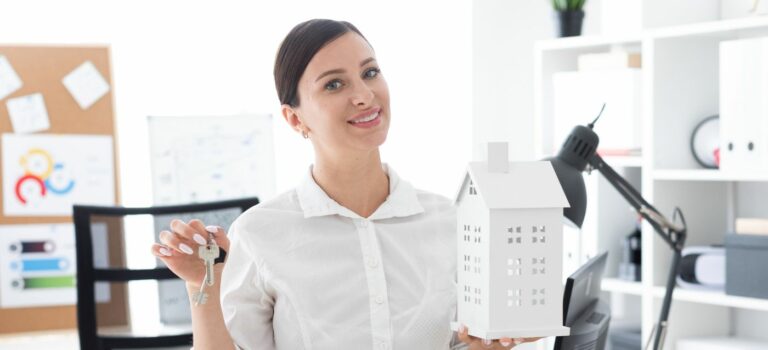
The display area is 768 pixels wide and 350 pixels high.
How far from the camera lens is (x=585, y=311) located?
5.32 feet

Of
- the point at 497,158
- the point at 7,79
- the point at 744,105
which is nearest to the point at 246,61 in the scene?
the point at 7,79

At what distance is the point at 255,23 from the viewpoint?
13.4ft

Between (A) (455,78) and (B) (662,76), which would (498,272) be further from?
(A) (455,78)

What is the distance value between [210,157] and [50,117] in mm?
621

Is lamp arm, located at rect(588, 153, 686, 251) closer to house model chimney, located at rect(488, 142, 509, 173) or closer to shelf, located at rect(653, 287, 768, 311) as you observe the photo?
house model chimney, located at rect(488, 142, 509, 173)

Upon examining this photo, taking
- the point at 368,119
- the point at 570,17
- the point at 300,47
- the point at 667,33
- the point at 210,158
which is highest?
the point at 570,17

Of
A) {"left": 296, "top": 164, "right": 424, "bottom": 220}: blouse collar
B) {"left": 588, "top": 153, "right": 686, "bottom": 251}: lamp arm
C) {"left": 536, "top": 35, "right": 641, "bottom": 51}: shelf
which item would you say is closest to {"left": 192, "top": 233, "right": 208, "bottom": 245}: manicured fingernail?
{"left": 296, "top": 164, "right": 424, "bottom": 220}: blouse collar

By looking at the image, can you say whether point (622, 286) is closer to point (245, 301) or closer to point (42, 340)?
point (245, 301)

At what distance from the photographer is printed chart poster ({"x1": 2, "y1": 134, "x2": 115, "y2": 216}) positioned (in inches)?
146

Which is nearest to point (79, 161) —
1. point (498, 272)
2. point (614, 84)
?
point (614, 84)

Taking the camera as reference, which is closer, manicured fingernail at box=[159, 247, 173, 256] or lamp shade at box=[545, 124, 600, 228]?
manicured fingernail at box=[159, 247, 173, 256]

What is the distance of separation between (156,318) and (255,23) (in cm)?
167

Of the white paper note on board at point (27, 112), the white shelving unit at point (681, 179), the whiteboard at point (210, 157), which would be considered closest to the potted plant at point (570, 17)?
the white shelving unit at point (681, 179)

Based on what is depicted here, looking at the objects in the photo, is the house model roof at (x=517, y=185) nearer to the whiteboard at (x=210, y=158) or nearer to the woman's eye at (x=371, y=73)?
the woman's eye at (x=371, y=73)
